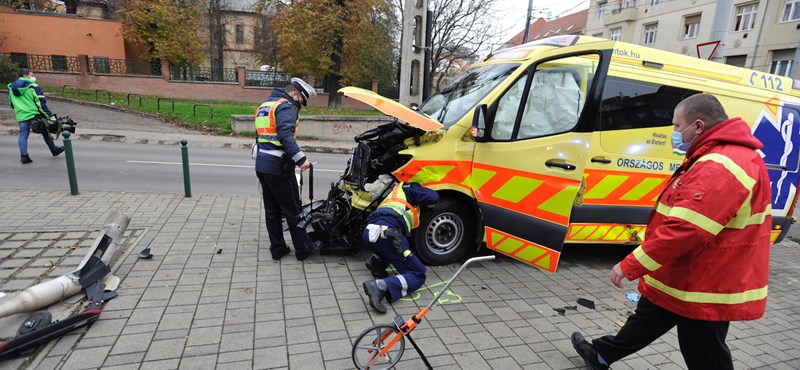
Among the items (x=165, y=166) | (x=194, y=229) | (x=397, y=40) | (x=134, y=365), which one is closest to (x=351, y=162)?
(x=194, y=229)

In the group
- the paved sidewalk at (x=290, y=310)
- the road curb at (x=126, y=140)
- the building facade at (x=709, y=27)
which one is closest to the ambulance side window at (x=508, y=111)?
the paved sidewalk at (x=290, y=310)

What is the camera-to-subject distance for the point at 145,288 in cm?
377

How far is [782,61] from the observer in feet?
81.7

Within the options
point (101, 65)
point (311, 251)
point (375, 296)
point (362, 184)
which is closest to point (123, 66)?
point (101, 65)

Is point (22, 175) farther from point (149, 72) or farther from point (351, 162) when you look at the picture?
point (149, 72)

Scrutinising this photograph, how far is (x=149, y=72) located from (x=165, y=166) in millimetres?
21475

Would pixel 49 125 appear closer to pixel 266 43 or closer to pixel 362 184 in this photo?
pixel 362 184

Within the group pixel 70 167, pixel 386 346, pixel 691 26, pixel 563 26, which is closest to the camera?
pixel 386 346

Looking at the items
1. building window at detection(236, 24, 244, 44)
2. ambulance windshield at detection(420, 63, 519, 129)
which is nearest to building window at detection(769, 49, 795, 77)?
ambulance windshield at detection(420, 63, 519, 129)

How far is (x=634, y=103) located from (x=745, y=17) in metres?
32.3

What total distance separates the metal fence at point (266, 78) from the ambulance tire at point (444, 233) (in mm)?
25532

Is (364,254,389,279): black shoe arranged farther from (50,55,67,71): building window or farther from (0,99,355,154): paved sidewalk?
(50,55,67,71): building window

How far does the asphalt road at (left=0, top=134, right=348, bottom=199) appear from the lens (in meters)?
7.69

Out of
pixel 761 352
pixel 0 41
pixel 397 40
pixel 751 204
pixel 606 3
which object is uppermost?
pixel 606 3
